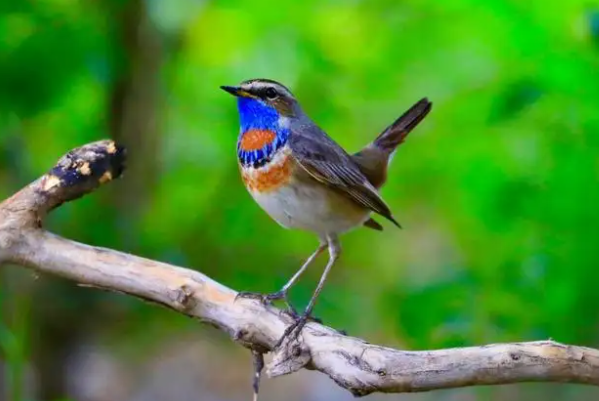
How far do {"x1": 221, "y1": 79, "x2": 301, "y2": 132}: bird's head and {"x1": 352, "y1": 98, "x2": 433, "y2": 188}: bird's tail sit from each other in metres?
0.44

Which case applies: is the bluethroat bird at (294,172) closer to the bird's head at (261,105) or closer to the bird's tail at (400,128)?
the bird's head at (261,105)

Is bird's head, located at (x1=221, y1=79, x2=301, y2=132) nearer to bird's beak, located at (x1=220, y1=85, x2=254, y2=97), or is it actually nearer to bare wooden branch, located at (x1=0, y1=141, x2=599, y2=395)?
bird's beak, located at (x1=220, y1=85, x2=254, y2=97)

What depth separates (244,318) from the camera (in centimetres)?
283

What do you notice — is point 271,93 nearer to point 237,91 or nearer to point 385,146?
point 237,91

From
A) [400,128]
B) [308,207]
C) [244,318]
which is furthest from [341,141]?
[244,318]

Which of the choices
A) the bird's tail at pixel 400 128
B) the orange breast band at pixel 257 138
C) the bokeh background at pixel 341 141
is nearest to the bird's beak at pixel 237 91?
the orange breast band at pixel 257 138

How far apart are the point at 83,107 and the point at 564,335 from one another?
2.98 m

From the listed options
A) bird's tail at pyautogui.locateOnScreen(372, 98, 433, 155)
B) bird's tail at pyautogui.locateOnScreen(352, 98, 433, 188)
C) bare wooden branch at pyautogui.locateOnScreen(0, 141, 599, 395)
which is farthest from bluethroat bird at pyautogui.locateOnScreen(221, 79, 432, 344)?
bare wooden branch at pyautogui.locateOnScreen(0, 141, 599, 395)

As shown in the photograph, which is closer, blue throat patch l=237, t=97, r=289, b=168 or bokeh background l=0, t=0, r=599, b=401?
blue throat patch l=237, t=97, r=289, b=168

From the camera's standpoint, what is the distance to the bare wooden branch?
2.53 meters

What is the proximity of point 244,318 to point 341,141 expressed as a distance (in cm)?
310

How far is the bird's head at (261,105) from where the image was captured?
3.47 metres

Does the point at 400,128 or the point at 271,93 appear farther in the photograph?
the point at 400,128

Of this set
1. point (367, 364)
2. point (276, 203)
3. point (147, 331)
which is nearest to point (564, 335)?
point (276, 203)
